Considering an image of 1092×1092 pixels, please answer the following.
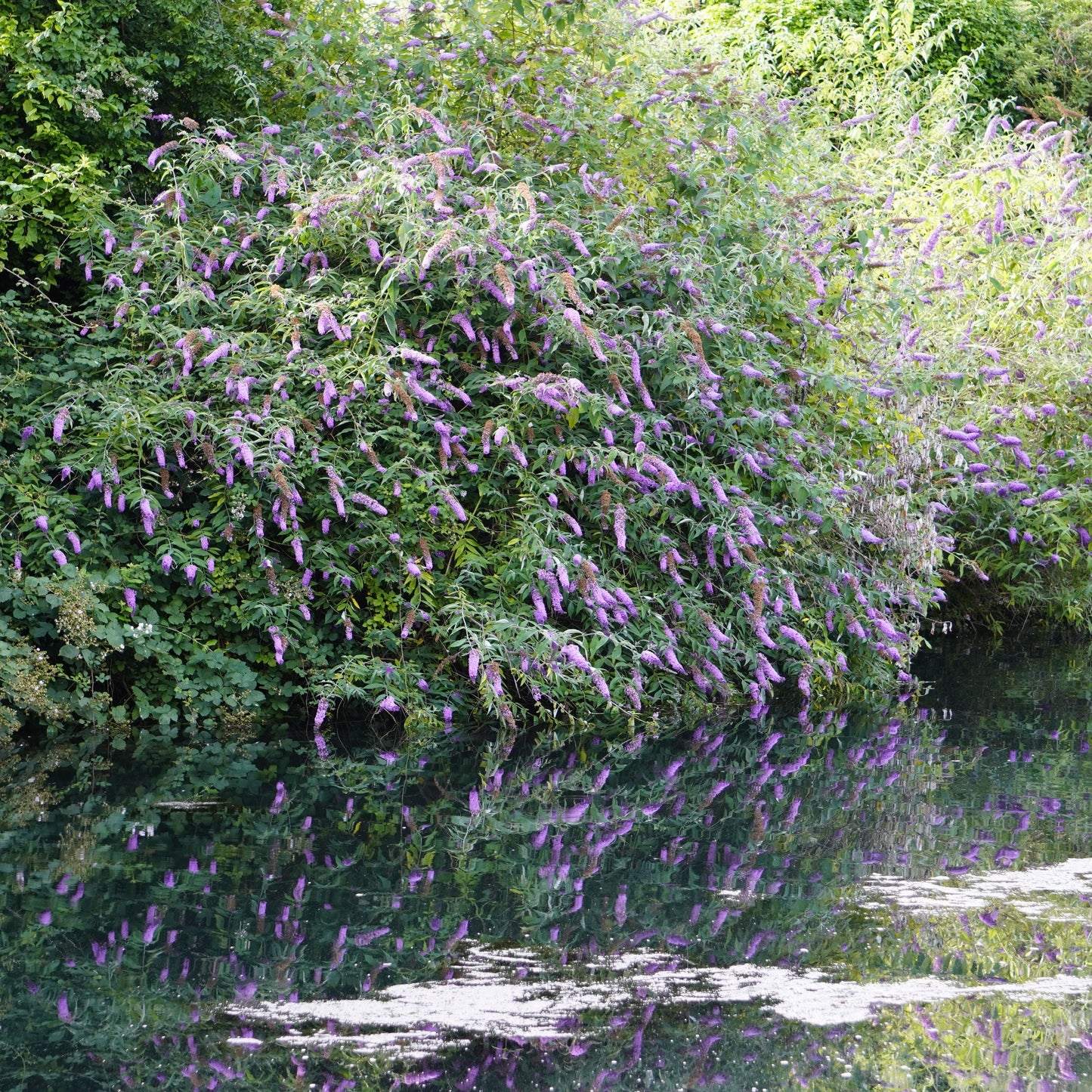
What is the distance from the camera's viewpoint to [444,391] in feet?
28.0

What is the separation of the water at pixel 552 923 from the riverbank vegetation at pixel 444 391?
0.83m

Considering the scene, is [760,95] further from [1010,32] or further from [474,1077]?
[1010,32]

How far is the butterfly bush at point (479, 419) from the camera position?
26.3ft

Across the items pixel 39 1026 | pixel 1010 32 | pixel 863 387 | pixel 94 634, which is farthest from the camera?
pixel 1010 32

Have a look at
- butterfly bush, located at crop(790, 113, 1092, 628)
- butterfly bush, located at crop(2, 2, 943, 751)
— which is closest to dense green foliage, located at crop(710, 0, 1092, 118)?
butterfly bush, located at crop(790, 113, 1092, 628)

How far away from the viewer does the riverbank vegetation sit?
314 inches

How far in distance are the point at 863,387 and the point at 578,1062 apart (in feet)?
22.4

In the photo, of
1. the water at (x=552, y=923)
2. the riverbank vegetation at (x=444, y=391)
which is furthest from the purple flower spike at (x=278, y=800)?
the riverbank vegetation at (x=444, y=391)

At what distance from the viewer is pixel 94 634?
757 cm

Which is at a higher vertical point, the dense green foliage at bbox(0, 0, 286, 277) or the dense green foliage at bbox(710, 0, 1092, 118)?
the dense green foliage at bbox(710, 0, 1092, 118)

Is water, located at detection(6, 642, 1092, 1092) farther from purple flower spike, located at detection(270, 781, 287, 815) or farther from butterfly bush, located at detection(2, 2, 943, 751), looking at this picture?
butterfly bush, located at detection(2, 2, 943, 751)

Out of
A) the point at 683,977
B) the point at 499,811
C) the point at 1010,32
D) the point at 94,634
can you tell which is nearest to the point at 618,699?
the point at 499,811

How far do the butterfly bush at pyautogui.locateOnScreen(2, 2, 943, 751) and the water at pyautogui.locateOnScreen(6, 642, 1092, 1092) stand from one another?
904 millimetres

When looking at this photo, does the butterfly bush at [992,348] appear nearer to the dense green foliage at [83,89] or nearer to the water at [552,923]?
the water at [552,923]
